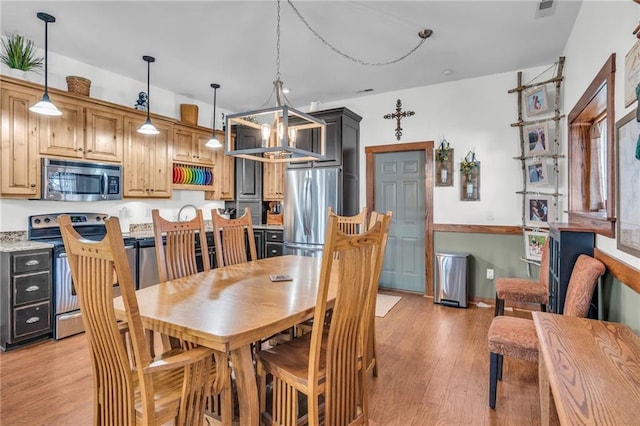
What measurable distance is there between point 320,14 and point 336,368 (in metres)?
2.73

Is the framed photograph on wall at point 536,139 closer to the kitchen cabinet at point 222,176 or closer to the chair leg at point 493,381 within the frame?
the chair leg at point 493,381

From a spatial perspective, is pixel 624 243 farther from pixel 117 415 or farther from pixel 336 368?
pixel 117 415

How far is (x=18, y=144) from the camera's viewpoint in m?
3.14

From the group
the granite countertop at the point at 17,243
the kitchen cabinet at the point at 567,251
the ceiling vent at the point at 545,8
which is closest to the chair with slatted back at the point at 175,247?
the granite countertop at the point at 17,243

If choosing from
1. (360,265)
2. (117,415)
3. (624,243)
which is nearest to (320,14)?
(360,265)

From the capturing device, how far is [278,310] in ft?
5.42

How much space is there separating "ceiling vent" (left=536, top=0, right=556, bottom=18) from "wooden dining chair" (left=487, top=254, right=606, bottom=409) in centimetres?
199

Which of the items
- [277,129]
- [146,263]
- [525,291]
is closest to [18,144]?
[146,263]

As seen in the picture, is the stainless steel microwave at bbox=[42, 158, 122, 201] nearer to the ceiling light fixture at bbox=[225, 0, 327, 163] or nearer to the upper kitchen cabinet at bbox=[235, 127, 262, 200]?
the upper kitchen cabinet at bbox=[235, 127, 262, 200]

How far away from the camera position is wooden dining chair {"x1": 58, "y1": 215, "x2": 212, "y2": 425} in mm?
1214

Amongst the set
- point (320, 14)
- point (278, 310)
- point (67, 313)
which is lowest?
point (67, 313)

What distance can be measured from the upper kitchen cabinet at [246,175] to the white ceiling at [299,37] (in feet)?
4.15

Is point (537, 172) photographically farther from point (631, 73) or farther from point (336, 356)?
point (336, 356)

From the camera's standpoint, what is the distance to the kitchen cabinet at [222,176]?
17.5 ft
